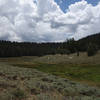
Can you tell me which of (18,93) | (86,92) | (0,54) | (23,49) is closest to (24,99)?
(18,93)

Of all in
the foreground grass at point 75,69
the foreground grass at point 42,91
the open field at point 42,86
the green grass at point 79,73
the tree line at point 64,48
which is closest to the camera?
the foreground grass at point 42,91

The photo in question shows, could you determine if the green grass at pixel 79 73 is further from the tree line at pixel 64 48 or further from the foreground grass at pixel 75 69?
the tree line at pixel 64 48

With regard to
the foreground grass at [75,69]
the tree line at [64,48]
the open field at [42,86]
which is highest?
the tree line at [64,48]

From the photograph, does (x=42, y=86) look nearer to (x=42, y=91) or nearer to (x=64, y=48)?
(x=42, y=91)

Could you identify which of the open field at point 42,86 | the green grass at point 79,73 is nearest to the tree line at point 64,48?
the green grass at point 79,73

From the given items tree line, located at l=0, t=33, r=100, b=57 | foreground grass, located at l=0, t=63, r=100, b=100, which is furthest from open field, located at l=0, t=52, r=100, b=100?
tree line, located at l=0, t=33, r=100, b=57

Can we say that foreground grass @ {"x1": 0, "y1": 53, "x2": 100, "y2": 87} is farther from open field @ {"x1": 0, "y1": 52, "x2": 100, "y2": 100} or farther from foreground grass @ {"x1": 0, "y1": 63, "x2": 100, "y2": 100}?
foreground grass @ {"x1": 0, "y1": 63, "x2": 100, "y2": 100}

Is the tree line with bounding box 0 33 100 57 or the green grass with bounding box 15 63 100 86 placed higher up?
the tree line with bounding box 0 33 100 57

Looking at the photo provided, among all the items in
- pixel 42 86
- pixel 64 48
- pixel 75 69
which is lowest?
pixel 75 69

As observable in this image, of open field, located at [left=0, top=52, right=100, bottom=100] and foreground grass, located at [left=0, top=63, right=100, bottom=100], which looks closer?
foreground grass, located at [left=0, top=63, right=100, bottom=100]

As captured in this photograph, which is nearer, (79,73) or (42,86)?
(42,86)

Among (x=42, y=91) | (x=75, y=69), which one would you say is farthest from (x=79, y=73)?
(x=42, y=91)

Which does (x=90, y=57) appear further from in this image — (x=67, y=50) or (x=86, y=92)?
(x=86, y=92)

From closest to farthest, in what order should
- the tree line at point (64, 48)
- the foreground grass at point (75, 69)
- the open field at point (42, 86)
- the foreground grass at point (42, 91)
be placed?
1. the foreground grass at point (42, 91)
2. the open field at point (42, 86)
3. the foreground grass at point (75, 69)
4. the tree line at point (64, 48)
